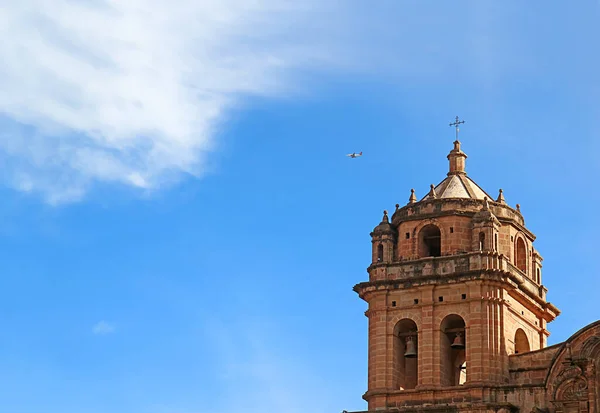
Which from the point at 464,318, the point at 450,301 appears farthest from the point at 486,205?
the point at 464,318

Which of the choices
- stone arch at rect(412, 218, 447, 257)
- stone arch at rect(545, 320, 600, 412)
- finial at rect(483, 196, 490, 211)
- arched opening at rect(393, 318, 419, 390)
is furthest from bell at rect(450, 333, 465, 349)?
finial at rect(483, 196, 490, 211)

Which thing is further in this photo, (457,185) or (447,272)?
(457,185)

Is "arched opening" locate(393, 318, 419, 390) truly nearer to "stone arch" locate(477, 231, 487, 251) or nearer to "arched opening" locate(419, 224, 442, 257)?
"arched opening" locate(419, 224, 442, 257)

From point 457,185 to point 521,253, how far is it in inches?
143

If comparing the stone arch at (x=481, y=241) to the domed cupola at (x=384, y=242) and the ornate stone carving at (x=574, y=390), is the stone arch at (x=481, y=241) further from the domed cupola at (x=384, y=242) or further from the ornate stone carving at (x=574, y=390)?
the ornate stone carving at (x=574, y=390)

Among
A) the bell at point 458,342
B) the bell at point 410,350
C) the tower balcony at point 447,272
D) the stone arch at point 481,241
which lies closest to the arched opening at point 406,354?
the bell at point 410,350

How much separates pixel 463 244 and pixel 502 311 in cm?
313

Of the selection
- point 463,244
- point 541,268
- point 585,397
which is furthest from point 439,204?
point 585,397

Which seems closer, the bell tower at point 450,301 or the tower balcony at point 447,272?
the bell tower at point 450,301

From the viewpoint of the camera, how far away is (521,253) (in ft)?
176

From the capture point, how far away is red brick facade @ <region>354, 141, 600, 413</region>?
4819 centimetres

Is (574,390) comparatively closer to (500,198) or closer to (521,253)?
(521,253)

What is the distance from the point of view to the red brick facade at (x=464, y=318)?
1897 inches

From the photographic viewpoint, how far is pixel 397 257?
2083 inches
